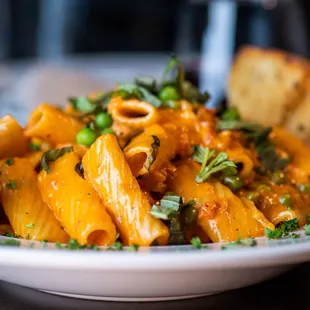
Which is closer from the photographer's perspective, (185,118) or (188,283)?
(188,283)

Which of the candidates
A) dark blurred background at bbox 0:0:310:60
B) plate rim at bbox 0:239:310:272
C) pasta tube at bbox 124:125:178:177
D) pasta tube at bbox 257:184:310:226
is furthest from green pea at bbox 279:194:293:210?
dark blurred background at bbox 0:0:310:60

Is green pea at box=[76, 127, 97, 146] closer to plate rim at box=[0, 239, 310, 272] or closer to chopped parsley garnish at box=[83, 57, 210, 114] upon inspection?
chopped parsley garnish at box=[83, 57, 210, 114]

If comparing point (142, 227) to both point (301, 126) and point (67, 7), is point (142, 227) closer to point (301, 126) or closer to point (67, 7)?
point (301, 126)

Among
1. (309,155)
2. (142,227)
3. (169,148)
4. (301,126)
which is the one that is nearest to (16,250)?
(142,227)

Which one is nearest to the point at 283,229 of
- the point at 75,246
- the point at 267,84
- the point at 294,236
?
the point at 294,236

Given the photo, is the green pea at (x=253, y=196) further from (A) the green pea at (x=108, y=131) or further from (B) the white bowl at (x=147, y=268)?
(A) the green pea at (x=108, y=131)

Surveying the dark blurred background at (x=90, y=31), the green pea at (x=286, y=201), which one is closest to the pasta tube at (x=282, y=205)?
the green pea at (x=286, y=201)

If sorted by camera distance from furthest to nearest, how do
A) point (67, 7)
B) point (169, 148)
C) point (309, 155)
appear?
point (67, 7)
point (309, 155)
point (169, 148)
